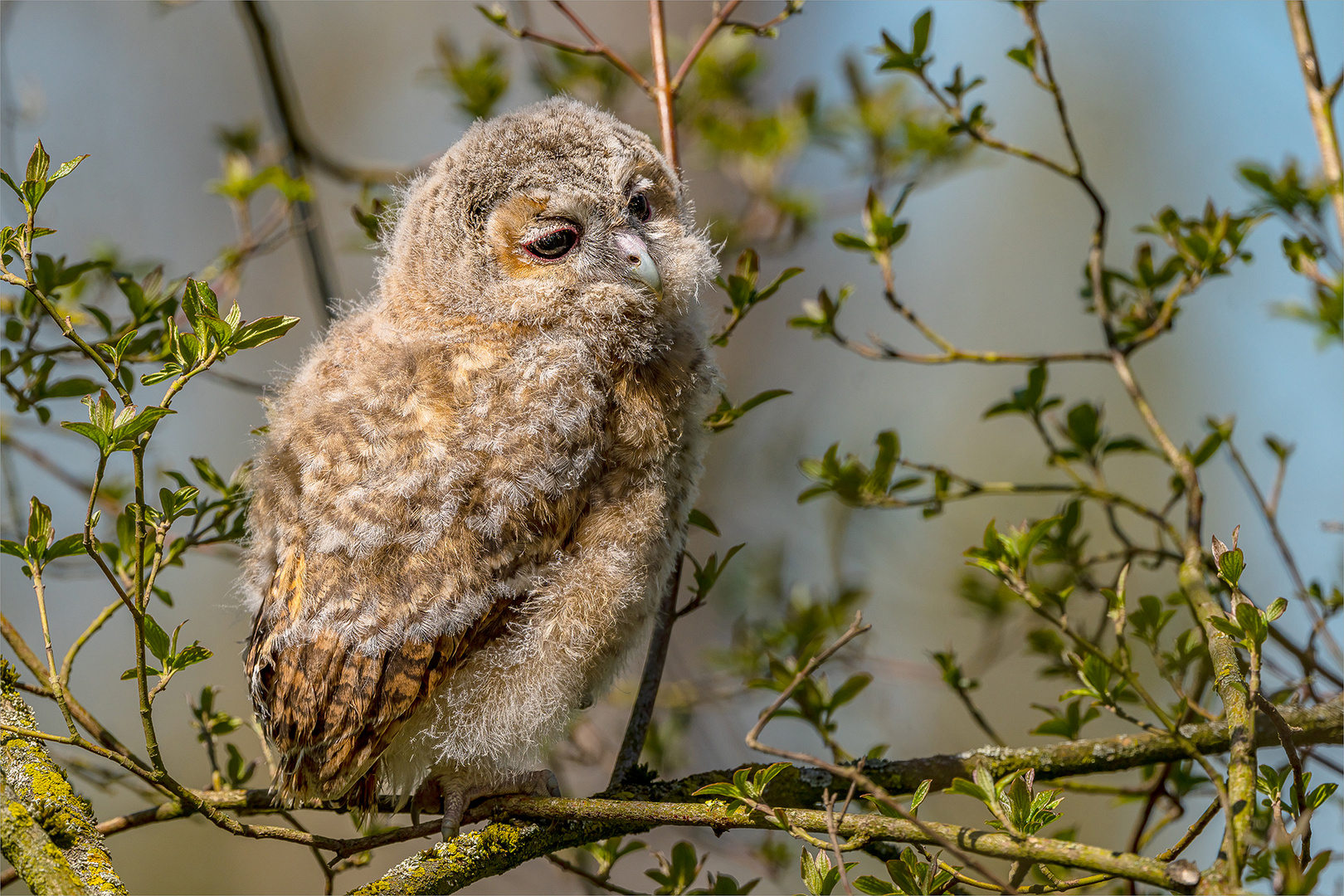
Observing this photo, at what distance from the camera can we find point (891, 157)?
9.00 feet

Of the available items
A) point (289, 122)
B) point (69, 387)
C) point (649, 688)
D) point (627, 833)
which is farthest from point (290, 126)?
point (627, 833)

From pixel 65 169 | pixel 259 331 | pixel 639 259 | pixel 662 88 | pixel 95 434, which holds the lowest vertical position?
pixel 95 434

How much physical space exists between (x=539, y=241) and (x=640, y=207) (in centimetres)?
23

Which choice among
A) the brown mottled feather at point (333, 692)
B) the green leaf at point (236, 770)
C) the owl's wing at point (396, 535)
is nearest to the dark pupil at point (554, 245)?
the owl's wing at point (396, 535)

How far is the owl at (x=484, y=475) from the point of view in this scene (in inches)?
60.5

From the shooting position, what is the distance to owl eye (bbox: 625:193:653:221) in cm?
185

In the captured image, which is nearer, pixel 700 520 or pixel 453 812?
pixel 453 812

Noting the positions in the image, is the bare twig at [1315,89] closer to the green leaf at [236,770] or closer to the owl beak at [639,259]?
the owl beak at [639,259]

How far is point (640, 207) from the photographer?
1882 mm

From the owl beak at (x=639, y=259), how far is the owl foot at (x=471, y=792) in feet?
2.88

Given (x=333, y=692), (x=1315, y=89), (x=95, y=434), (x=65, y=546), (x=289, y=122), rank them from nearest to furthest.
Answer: (x=95, y=434)
(x=65, y=546)
(x=333, y=692)
(x=1315, y=89)
(x=289, y=122)

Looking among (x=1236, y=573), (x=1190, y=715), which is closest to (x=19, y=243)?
(x=1236, y=573)

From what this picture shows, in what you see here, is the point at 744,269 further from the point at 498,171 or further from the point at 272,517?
the point at 272,517

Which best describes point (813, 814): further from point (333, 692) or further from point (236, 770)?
point (236, 770)
